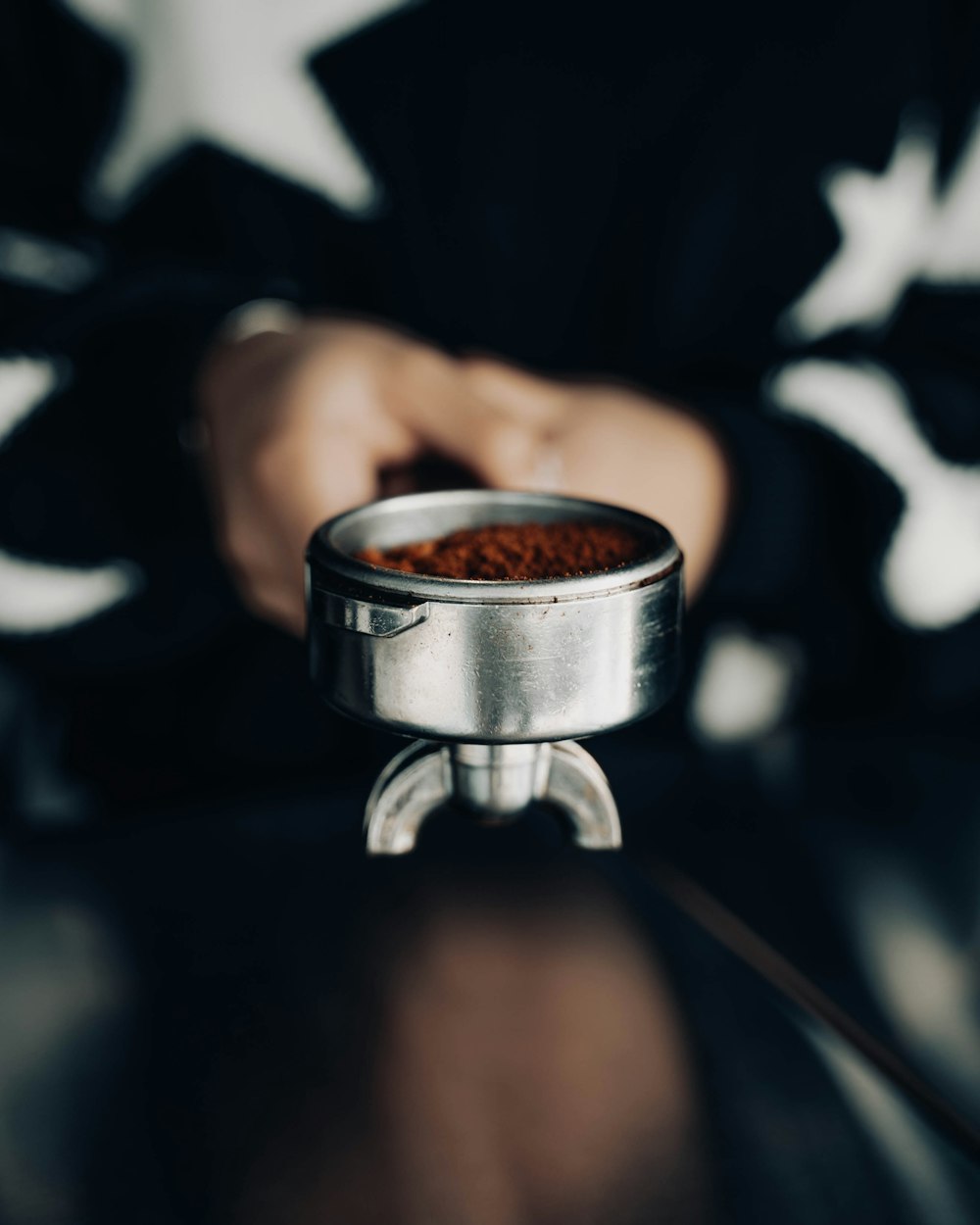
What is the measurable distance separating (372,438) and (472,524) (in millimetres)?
91

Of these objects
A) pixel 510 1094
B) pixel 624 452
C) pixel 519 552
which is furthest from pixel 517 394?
pixel 510 1094

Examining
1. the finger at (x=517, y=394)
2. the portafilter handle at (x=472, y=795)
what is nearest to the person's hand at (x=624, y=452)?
the finger at (x=517, y=394)

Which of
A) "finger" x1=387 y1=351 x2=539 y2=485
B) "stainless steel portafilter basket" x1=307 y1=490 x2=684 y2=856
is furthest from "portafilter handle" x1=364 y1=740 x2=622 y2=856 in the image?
"finger" x1=387 y1=351 x2=539 y2=485

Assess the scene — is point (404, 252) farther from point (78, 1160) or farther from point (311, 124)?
point (78, 1160)

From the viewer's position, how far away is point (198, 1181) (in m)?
0.32

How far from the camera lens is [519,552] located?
32 centimetres

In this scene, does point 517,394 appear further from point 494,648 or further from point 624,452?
point 494,648

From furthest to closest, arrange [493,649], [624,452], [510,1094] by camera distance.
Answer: [624,452]
[510,1094]
[493,649]

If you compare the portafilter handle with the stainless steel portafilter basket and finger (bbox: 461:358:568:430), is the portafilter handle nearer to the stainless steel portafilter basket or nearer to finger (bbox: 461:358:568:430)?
the stainless steel portafilter basket

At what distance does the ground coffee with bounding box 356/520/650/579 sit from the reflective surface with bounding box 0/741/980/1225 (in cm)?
19

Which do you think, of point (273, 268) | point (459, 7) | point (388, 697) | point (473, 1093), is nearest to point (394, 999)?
point (473, 1093)

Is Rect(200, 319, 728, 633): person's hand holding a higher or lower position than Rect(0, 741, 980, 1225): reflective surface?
higher

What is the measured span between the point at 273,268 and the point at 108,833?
0.38 meters

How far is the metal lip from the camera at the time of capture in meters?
0.25
